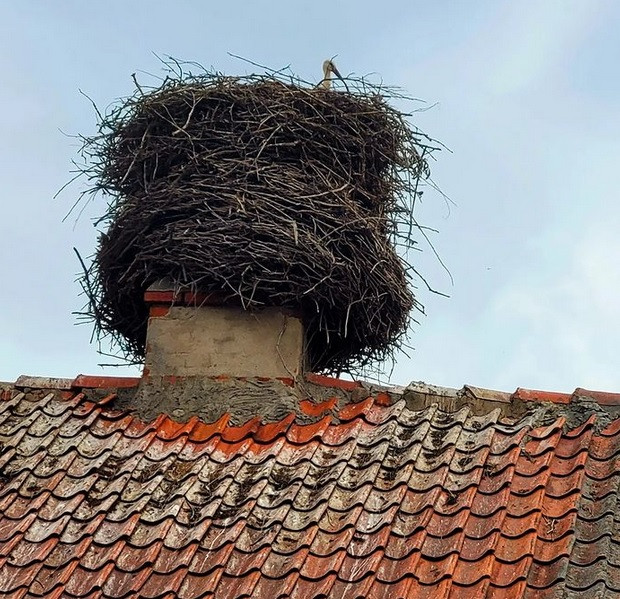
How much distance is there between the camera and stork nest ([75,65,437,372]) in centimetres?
557

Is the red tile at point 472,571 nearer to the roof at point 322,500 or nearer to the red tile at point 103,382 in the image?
the roof at point 322,500

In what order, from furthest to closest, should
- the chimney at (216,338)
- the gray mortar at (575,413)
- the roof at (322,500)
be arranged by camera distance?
the chimney at (216,338)
the gray mortar at (575,413)
the roof at (322,500)

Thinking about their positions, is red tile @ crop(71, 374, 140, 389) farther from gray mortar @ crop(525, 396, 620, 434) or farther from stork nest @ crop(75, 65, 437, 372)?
gray mortar @ crop(525, 396, 620, 434)

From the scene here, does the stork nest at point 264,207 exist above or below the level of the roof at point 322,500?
above

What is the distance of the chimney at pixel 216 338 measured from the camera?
5.47m

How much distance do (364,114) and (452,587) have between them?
3.27m

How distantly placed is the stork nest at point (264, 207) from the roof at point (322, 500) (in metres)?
0.77

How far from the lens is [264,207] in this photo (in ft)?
18.7

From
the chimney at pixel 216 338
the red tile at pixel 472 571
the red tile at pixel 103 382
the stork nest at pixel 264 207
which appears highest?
the stork nest at pixel 264 207

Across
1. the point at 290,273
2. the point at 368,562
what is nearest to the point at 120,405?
the point at 290,273

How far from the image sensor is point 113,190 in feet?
20.8

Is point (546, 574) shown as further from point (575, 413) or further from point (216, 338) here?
point (216, 338)

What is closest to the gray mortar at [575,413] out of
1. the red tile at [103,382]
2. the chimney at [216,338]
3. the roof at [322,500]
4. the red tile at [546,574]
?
the roof at [322,500]

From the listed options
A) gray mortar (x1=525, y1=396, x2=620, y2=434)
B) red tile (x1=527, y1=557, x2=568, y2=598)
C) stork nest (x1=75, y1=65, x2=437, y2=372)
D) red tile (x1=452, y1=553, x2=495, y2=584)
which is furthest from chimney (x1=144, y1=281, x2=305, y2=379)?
red tile (x1=527, y1=557, x2=568, y2=598)
